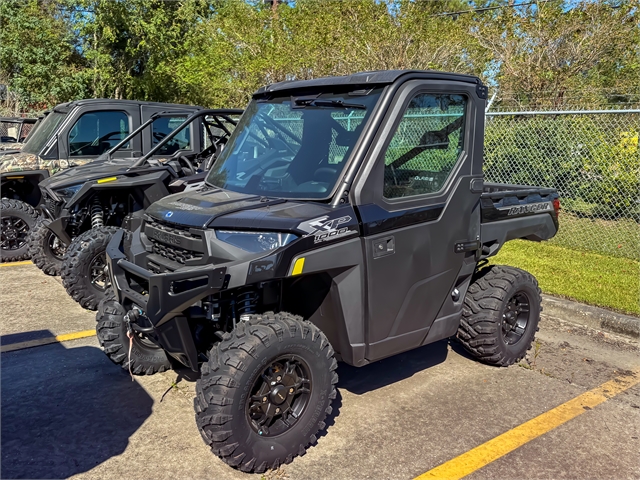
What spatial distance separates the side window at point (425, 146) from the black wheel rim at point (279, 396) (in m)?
1.19

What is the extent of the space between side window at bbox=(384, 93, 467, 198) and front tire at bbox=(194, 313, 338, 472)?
41.9 inches

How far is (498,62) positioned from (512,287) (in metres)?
10.7

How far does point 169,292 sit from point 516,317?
122 inches

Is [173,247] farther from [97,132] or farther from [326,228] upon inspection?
[97,132]

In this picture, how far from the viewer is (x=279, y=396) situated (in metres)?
3.27

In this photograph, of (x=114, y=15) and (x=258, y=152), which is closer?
(x=258, y=152)

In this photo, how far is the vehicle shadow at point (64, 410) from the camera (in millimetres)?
3352

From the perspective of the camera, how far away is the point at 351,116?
366 cm

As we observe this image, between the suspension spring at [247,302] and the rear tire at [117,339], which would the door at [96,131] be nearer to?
the rear tire at [117,339]

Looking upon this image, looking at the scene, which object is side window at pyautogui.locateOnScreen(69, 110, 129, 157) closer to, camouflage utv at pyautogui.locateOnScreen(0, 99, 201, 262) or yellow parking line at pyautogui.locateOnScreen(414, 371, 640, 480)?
camouflage utv at pyautogui.locateOnScreen(0, 99, 201, 262)

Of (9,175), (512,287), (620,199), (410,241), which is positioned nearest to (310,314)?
(410,241)

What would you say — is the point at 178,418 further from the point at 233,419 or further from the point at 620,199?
the point at 620,199

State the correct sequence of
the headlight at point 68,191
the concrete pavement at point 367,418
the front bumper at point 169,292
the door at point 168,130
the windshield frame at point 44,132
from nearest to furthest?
the front bumper at point 169,292
the concrete pavement at point 367,418
the headlight at point 68,191
the windshield frame at point 44,132
the door at point 168,130

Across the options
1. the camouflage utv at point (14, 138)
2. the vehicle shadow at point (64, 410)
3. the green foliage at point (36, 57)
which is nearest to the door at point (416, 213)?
the vehicle shadow at point (64, 410)
